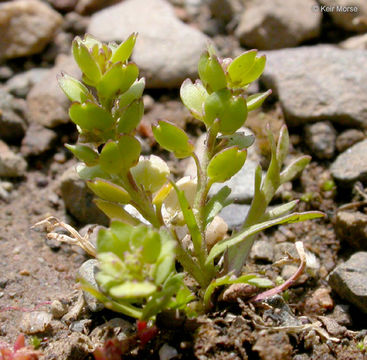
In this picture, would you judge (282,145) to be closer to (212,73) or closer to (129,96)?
(212,73)

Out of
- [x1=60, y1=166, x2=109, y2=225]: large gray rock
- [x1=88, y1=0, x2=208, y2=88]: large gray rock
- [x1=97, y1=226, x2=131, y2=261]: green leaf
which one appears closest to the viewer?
[x1=97, y1=226, x2=131, y2=261]: green leaf

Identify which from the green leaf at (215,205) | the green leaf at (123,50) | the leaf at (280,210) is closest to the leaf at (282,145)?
the leaf at (280,210)

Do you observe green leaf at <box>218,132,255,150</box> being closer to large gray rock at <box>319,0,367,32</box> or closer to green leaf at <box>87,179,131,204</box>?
green leaf at <box>87,179,131,204</box>

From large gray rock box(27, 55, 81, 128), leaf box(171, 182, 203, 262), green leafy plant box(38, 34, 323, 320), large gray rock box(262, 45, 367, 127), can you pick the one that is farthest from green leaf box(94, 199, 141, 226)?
large gray rock box(262, 45, 367, 127)

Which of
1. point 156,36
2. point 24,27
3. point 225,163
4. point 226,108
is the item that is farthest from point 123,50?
point 24,27

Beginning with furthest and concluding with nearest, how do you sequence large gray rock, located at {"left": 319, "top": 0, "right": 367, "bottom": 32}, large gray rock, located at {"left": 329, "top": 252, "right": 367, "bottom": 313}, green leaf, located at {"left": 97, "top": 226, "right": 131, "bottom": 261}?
large gray rock, located at {"left": 319, "top": 0, "right": 367, "bottom": 32}, large gray rock, located at {"left": 329, "top": 252, "right": 367, "bottom": 313}, green leaf, located at {"left": 97, "top": 226, "right": 131, "bottom": 261}

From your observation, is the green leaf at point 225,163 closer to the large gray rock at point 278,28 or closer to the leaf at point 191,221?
the leaf at point 191,221
